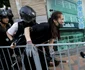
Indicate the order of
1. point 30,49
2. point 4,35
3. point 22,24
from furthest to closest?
point 4,35 → point 22,24 → point 30,49

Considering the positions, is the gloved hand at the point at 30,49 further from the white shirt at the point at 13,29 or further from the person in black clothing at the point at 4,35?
the person in black clothing at the point at 4,35

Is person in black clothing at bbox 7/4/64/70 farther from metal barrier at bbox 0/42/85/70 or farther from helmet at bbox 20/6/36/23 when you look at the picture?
metal barrier at bbox 0/42/85/70

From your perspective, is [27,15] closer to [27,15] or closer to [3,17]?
[27,15]

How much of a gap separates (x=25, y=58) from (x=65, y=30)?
3391mm

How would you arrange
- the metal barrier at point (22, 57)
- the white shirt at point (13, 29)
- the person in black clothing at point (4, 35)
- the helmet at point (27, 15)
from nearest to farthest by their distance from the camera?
the metal barrier at point (22, 57) < the helmet at point (27, 15) < the white shirt at point (13, 29) < the person in black clothing at point (4, 35)

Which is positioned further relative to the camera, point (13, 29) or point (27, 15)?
point (13, 29)

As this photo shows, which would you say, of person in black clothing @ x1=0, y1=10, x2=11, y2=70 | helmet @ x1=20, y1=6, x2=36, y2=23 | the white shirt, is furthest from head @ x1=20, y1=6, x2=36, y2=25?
person in black clothing @ x1=0, y1=10, x2=11, y2=70

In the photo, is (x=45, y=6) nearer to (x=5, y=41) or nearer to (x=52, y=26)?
(x=5, y=41)

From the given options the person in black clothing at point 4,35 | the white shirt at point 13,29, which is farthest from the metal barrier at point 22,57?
the white shirt at point 13,29

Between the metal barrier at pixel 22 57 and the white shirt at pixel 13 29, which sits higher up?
the white shirt at pixel 13 29

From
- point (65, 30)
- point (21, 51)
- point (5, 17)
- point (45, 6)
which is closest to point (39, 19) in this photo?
point (45, 6)

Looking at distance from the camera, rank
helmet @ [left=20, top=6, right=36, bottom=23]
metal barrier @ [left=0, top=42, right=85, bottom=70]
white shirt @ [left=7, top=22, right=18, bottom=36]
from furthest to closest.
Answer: white shirt @ [left=7, top=22, right=18, bottom=36] → helmet @ [left=20, top=6, right=36, bottom=23] → metal barrier @ [left=0, top=42, right=85, bottom=70]

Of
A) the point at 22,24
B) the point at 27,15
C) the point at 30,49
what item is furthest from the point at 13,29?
the point at 30,49

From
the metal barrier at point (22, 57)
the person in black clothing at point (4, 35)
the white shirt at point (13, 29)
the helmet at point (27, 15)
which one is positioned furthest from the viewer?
the person in black clothing at point (4, 35)
